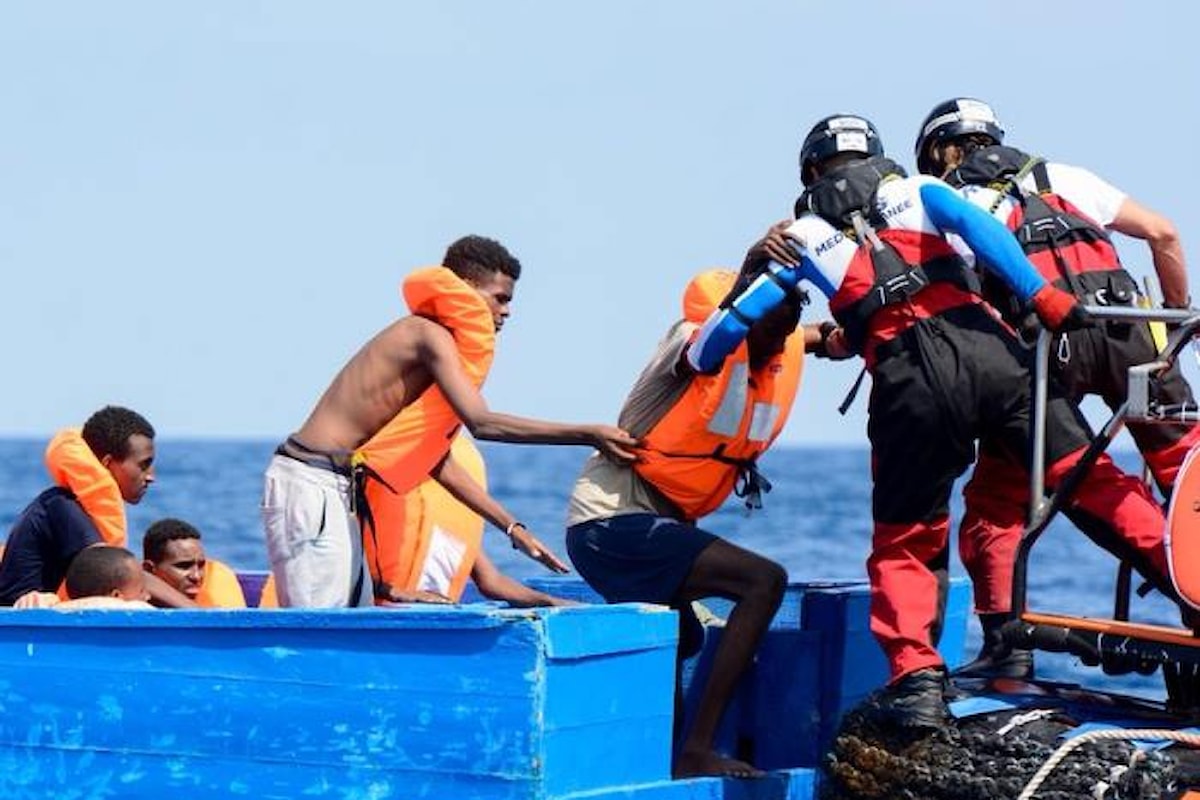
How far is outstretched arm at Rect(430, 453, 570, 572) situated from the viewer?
335 inches

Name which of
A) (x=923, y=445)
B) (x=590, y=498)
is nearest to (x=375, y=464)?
(x=590, y=498)

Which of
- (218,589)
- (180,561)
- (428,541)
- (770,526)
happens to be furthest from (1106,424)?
(770,526)

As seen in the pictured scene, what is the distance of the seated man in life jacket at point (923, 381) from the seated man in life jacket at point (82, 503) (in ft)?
8.70

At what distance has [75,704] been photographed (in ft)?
23.9

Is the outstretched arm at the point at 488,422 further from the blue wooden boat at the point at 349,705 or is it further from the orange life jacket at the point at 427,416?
the blue wooden boat at the point at 349,705

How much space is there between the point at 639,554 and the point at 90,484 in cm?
228

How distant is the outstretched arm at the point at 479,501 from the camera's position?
8.50 metres

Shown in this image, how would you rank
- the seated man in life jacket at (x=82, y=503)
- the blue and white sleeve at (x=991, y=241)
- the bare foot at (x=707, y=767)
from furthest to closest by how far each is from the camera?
1. the seated man in life jacket at (x=82, y=503)
2. the bare foot at (x=707, y=767)
3. the blue and white sleeve at (x=991, y=241)

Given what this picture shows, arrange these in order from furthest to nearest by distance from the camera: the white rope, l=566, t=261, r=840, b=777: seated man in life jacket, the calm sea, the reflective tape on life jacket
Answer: the calm sea
the reflective tape on life jacket
l=566, t=261, r=840, b=777: seated man in life jacket
the white rope

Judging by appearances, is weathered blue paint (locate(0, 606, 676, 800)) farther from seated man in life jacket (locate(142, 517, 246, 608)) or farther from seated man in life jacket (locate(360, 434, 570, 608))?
seated man in life jacket (locate(360, 434, 570, 608))

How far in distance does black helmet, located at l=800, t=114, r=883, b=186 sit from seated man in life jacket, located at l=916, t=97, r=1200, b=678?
30 centimetres

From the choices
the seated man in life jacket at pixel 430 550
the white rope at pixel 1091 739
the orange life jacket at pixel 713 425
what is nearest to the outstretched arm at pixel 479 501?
the seated man in life jacket at pixel 430 550

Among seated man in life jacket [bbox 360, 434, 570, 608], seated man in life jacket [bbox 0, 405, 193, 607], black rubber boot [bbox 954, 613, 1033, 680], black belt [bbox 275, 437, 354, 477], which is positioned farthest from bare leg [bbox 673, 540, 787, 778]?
seated man in life jacket [bbox 0, 405, 193, 607]

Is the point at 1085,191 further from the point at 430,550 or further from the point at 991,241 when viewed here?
the point at 430,550
